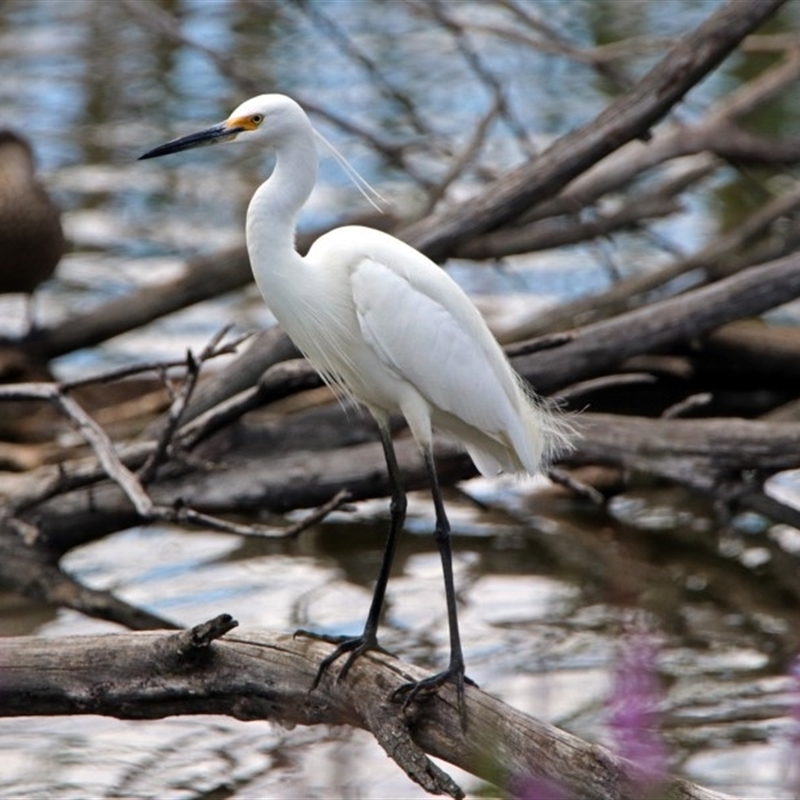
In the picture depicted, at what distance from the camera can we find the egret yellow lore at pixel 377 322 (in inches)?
144

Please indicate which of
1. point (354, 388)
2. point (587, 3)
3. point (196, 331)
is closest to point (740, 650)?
point (354, 388)

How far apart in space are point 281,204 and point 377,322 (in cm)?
36

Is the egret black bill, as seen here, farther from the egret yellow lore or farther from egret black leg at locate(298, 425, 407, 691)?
egret black leg at locate(298, 425, 407, 691)

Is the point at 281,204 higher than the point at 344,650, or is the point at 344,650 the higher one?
the point at 281,204

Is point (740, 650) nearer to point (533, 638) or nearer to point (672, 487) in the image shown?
point (533, 638)

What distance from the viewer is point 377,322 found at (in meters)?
3.79

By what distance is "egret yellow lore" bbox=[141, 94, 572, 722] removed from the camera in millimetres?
3646

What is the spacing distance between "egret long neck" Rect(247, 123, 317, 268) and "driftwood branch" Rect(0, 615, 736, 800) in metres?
0.82

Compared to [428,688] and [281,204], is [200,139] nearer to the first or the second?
[281,204]

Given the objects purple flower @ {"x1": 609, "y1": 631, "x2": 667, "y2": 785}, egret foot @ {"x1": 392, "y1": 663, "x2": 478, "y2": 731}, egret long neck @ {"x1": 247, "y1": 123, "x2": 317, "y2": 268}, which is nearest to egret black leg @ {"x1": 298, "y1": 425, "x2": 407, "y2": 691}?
egret foot @ {"x1": 392, "y1": 663, "x2": 478, "y2": 731}

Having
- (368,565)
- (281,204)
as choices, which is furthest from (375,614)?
(368,565)

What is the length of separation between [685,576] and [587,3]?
6.56m

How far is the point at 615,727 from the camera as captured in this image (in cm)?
Result: 180

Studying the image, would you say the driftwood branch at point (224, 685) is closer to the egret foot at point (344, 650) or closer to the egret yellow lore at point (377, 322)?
the egret foot at point (344, 650)
